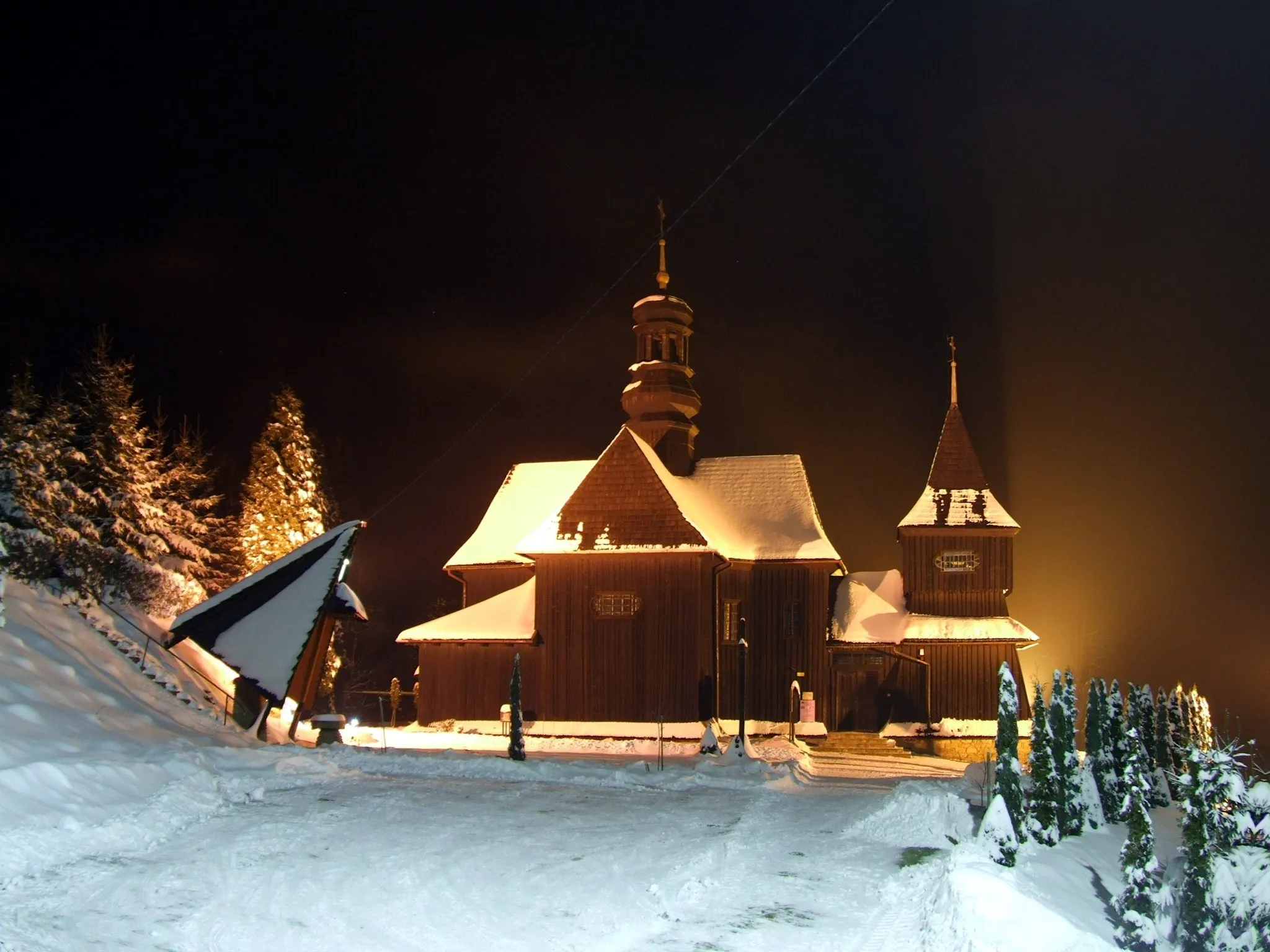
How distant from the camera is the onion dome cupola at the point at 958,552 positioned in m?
32.3

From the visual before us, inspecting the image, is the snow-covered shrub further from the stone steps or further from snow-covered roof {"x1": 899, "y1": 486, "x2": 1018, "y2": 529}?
snow-covered roof {"x1": 899, "y1": 486, "x2": 1018, "y2": 529}

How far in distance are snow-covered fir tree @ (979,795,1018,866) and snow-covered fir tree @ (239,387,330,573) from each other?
2958cm

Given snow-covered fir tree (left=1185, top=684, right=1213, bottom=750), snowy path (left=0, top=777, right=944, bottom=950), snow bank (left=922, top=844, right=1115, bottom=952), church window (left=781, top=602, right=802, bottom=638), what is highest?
church window (left=781, top=602, right=802, bottom=638)

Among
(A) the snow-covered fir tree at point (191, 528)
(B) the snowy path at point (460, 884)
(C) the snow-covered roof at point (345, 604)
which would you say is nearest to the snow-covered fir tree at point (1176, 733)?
(B) the snowy path at point (460, 884)

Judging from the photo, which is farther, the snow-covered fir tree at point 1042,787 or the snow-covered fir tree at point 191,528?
the snow-covered fir tree at point 191,528

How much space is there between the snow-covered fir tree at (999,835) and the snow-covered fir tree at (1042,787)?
1.75m

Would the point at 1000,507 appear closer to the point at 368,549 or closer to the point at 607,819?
the point at 607,819

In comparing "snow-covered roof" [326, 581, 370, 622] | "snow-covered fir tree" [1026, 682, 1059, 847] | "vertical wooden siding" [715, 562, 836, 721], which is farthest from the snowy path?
"vertical wooden siding" [715, 562, 836, 721]

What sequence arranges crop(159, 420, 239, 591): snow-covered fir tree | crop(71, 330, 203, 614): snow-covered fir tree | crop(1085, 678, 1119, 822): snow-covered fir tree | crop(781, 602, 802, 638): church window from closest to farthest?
crop(1085, 678, 1119, 822): snow-covered fir tree → crop(71, 330, 203, 614): snow-covered fir tree → crop(159, 420, 239, 591): snow-covered fir tree → crop(781, 602, 802, 638): church window

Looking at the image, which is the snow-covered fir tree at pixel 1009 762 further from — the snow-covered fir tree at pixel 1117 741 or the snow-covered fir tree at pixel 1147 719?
the snow-covered fir tree at pixel 1147 719

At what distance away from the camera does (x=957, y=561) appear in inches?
1284

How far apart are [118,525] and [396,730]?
29.2ft

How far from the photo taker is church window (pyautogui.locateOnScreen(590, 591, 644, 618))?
28.5 metres

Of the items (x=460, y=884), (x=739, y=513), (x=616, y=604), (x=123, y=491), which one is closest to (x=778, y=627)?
(x=739, y=513)
